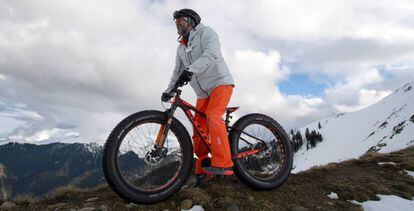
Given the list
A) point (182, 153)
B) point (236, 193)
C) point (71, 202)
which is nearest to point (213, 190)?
point (236, 193)

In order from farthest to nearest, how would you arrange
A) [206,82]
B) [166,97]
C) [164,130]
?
[206,82] → [166,97] → [164,130]

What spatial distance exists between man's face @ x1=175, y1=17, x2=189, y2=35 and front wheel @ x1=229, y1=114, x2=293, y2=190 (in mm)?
2314

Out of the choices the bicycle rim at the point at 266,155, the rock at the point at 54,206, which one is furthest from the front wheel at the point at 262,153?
the rock at the point at 54,206

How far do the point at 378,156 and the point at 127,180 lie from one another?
10782 millimetres

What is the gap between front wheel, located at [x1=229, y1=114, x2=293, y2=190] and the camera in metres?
6.45

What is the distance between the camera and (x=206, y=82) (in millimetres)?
6453

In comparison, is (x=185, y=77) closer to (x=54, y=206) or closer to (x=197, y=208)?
→ (x=197, y=208)

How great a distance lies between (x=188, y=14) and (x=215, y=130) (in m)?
2.50

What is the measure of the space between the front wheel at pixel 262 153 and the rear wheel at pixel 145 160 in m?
1.25

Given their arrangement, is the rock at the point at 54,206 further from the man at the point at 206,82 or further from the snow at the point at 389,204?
the snow at the point at 389,204

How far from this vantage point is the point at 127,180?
5.14 meters

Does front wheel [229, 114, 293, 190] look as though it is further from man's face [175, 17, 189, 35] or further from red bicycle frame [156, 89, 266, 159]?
man's face [175, 17, 189, 35]

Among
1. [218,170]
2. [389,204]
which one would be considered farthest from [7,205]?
[389,204]

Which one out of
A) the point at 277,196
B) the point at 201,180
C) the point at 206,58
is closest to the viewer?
the point at 206,58
